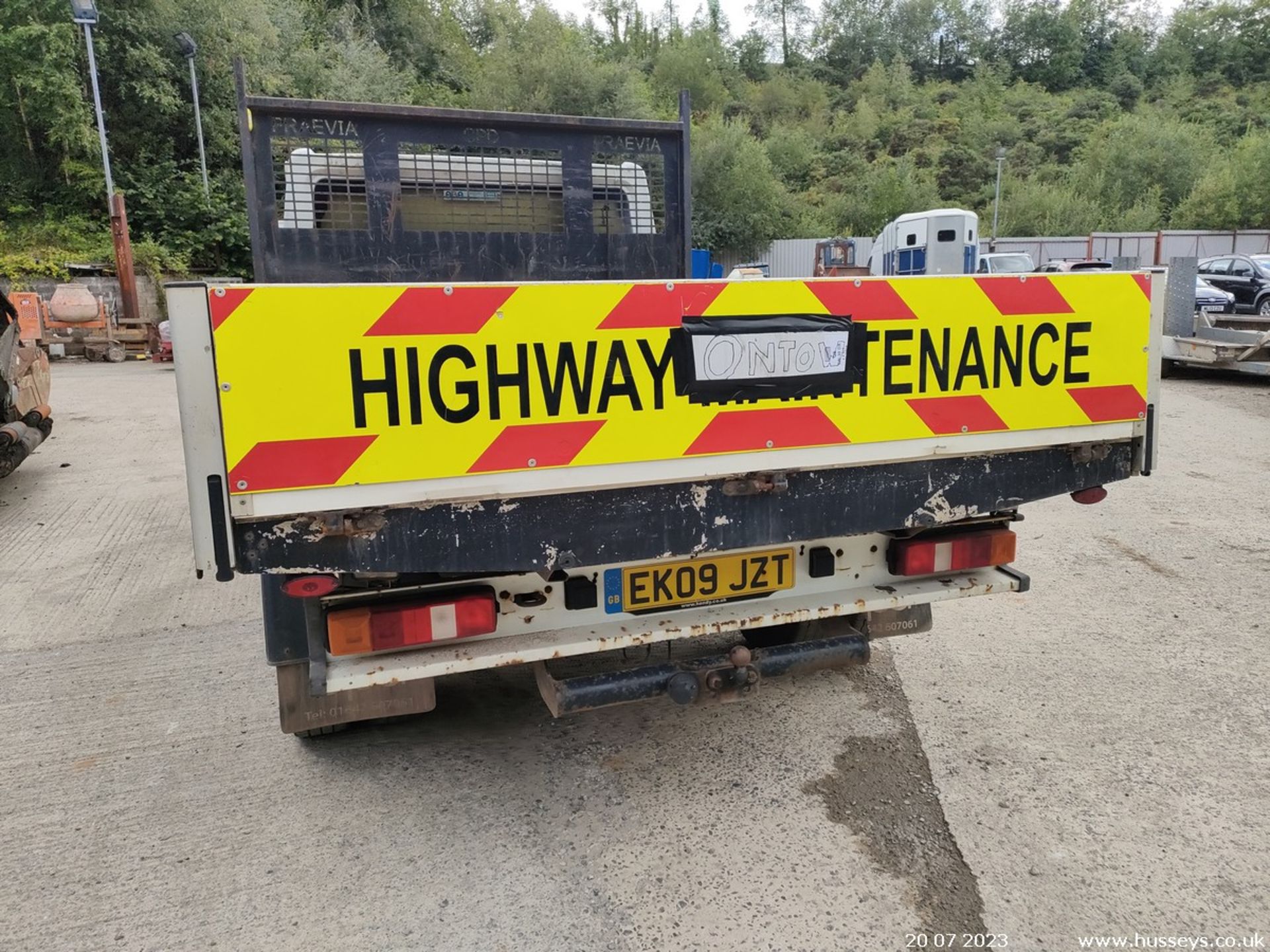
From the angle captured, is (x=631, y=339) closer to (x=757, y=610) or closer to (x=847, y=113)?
(x=757, y=610)

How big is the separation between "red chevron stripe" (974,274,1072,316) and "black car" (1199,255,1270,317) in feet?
69.4

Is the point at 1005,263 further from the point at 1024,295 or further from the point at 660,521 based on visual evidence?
the point at 660,521

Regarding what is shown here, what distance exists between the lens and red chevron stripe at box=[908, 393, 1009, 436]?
2.96 m

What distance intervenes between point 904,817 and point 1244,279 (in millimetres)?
23365

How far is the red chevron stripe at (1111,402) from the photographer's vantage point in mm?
3121

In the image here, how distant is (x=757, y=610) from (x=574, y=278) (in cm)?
195

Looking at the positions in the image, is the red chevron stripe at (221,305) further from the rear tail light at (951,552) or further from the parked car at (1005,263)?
the parked car at (1005,263)

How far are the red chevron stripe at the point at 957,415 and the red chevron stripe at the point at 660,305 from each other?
2.68ft

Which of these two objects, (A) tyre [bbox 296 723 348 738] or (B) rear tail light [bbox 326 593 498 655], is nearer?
(B) rear tail light [bbox 326 593 498 655]

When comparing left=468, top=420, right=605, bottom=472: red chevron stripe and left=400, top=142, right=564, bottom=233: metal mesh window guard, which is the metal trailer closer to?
left=400, top=142, right=564, bottom=233: metal mesh window guard

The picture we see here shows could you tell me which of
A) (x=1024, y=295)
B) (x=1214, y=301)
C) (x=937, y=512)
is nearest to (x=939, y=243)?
(x=1214, y=301)

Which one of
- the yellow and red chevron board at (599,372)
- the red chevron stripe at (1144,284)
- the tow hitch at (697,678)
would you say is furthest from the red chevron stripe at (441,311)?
the red chevron stripe at (1144,284)

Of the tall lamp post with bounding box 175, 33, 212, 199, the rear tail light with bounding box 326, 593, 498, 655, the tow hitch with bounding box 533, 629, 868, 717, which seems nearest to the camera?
the rear tail light with bounding box 326, 593, 498, 655

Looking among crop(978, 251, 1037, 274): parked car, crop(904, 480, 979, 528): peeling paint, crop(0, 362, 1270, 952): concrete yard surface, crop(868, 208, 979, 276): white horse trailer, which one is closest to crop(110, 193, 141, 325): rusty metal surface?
crop(868, 208, 979, 276): white horse trailer
